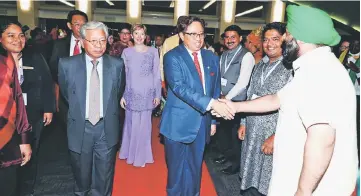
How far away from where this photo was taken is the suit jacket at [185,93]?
250 centimetres

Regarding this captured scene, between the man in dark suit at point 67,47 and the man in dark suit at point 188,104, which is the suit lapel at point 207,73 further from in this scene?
the man in dark suit at point 67,47

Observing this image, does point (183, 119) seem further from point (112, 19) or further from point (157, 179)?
point (112, 19)

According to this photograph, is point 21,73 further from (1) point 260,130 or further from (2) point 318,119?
(2) point 318,119

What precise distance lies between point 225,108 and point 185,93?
34 cm

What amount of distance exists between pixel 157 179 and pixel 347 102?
105 inches

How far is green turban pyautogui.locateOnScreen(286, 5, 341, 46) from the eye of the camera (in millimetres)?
1463

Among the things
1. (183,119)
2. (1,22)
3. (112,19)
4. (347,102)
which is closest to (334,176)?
(347,102)

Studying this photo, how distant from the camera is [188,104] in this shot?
2.64 metres

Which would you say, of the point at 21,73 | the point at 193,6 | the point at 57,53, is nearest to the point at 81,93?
the point at 21,73

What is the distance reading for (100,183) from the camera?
8.83 feet

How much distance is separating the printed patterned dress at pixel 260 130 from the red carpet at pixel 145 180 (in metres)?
0.76

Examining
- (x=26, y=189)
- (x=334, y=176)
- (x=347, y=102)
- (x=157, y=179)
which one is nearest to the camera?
(x=347, y=102)

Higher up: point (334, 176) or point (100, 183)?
point (334, 176)

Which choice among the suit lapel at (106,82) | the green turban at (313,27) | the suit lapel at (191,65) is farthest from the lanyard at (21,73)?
the green turban at (313,27)
